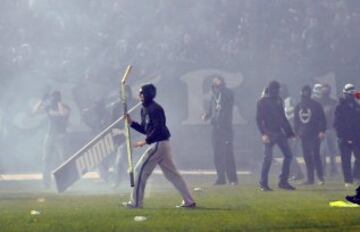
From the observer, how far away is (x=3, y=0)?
77.3 ft

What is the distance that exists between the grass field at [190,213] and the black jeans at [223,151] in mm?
2296

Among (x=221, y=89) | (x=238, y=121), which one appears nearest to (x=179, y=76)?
(x=238, y=121)

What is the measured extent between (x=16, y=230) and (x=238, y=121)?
14.2m

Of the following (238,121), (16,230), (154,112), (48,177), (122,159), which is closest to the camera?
(16,230)

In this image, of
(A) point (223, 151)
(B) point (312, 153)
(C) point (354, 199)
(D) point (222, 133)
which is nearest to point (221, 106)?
(D) point (222, 133)

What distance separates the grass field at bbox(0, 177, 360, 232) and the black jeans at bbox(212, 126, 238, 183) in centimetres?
230

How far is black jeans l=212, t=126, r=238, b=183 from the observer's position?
1634 centimetres

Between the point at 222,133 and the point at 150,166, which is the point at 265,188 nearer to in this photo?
the point at 222,133

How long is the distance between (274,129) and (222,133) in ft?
6.84

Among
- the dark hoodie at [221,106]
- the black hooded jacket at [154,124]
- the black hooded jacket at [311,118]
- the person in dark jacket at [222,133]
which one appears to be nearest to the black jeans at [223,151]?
the person in dark jacket at [222,133]

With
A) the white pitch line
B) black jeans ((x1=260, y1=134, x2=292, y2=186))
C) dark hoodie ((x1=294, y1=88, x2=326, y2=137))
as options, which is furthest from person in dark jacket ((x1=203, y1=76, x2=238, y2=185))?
the white pitch line

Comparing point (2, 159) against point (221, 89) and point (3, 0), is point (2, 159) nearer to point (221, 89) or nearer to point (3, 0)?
point (3, 0)

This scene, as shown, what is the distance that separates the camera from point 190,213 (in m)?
9.73

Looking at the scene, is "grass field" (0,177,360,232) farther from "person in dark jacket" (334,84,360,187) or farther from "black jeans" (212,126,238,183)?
"black jeans" (212,126,238,183)
